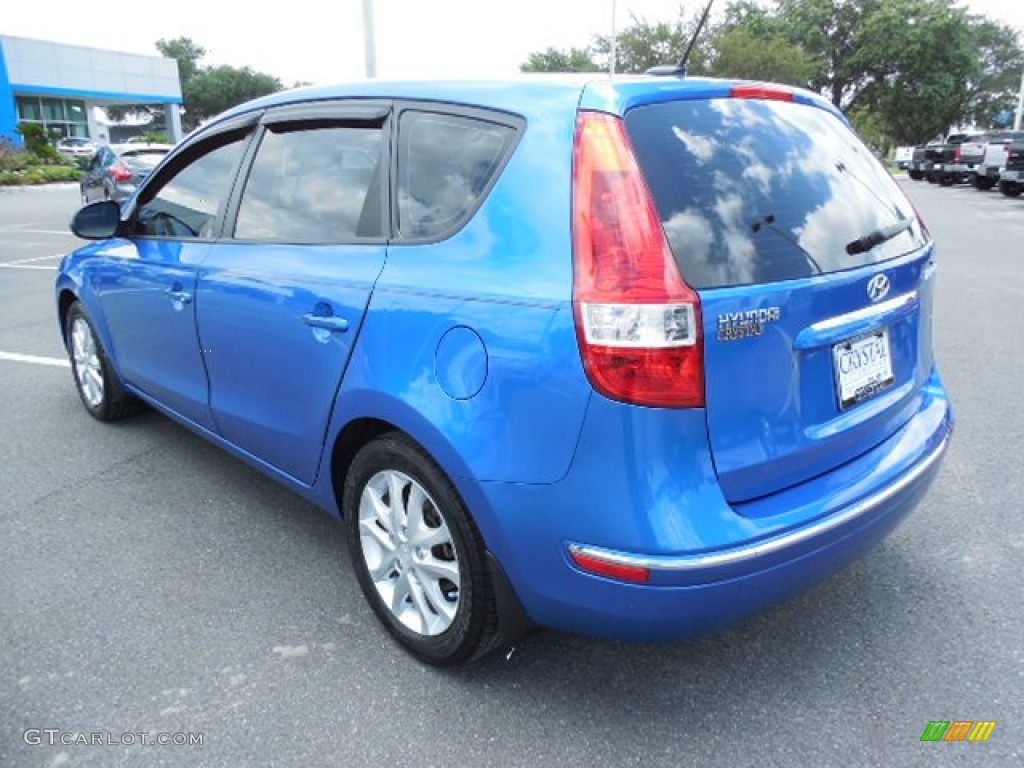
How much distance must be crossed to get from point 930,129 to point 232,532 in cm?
6723

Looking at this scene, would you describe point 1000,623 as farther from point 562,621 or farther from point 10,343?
point 10,343

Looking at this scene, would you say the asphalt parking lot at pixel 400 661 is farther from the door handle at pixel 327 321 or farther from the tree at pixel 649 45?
the tree at pixel 649 45

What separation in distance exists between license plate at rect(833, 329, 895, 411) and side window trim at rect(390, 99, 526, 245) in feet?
3.28

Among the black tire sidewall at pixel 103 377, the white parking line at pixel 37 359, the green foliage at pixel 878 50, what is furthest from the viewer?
the green foliage at pixel 878 50

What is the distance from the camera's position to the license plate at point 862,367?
2.20 metres

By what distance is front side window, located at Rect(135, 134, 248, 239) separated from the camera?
10.6ft

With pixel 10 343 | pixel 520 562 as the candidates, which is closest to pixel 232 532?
pixel 520 562

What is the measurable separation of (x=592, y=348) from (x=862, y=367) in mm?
885

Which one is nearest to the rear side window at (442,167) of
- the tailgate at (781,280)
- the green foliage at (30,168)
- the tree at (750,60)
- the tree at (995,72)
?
the tailgate at (781,280)

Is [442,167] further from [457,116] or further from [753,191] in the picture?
[753,191]

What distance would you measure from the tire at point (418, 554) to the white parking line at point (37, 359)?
13.8ft

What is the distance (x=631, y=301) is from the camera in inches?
73.5

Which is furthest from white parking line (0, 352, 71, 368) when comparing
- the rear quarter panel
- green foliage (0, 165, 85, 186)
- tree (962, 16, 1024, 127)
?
tree (962, 16, 1024, 127)

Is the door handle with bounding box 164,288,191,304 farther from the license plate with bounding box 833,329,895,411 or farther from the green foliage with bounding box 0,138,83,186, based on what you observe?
the green foliage with bounding box 0,138,83,186
